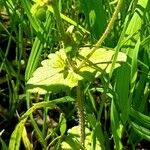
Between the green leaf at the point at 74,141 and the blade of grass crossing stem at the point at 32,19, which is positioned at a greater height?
the blade of grass crossing stem at the point at 32,19

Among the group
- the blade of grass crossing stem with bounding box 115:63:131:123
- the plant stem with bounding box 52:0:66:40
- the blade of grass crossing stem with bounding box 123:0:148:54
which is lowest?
the blade of grass crossing stem with bounding box 115:63:131:123

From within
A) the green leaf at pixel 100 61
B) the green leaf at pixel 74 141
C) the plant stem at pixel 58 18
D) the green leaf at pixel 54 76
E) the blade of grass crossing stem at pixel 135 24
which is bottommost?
the green leaf at pixel 74 141

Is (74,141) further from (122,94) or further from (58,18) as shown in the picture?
(58,18)

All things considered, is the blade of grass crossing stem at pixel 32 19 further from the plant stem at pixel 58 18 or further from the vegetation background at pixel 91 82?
the plant stem at pixel 58 18

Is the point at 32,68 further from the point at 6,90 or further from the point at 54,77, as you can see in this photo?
the point at 6,90

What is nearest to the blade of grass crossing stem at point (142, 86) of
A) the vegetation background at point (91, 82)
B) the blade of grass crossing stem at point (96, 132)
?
the vegetation background at point (91, 82)

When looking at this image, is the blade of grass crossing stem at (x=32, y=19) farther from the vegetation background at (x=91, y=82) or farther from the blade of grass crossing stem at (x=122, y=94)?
the blade of grass crossing stem at (x=122, y=94)

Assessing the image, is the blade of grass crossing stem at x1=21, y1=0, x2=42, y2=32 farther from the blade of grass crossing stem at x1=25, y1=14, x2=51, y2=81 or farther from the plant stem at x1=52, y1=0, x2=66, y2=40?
the plant stem at x1=52, y1=0, x2=66, y2=40

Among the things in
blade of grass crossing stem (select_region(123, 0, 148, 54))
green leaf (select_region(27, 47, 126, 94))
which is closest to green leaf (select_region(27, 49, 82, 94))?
green leaf (select_region(27, 47, 126, 94))

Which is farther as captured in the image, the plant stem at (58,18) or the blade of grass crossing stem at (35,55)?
the blade of grass crossing stem at (35,55)
